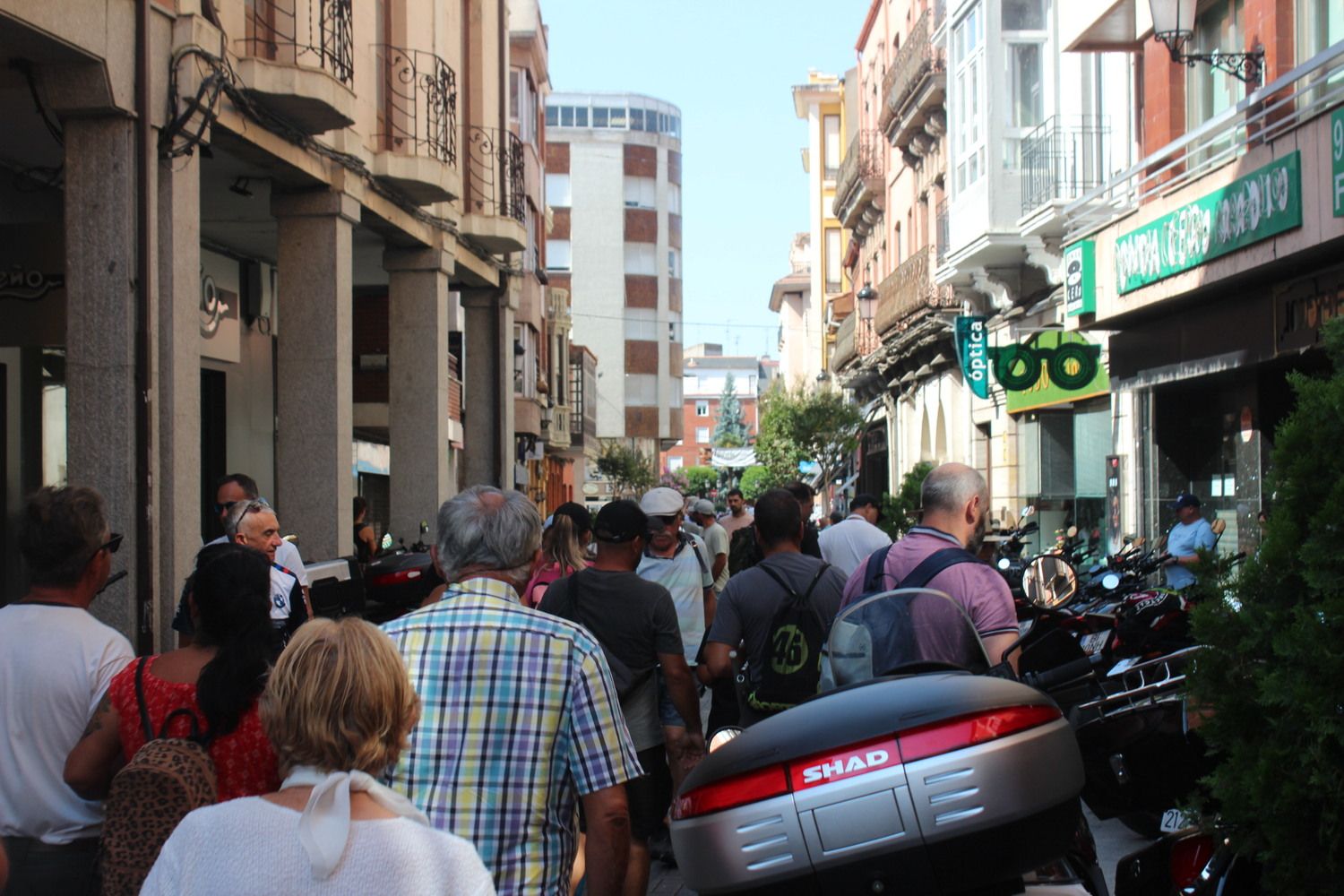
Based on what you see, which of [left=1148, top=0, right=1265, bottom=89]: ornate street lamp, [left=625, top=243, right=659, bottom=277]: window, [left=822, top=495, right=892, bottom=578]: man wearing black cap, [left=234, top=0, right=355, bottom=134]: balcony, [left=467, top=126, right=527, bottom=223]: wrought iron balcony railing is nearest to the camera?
[left=822, top=495, right=892, bottom=578]: man wearing black cap

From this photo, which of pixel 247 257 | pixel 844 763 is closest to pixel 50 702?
pixel 844 763

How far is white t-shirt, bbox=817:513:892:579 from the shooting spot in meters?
10.7

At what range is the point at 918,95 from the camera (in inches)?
1283

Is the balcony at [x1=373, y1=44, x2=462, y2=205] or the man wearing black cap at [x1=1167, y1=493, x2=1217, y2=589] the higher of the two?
the balcony at [x1=373, y1=44, x2=462, y2=205]

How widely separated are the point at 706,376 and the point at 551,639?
175 meters

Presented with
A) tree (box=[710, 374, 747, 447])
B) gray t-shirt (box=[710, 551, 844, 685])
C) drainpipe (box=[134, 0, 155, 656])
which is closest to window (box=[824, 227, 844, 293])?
drainpipe (box=[134, 0, 155, 656])

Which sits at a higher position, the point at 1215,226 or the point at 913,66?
the point at 913,66

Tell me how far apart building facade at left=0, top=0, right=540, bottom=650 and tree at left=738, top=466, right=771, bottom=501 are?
123 ft

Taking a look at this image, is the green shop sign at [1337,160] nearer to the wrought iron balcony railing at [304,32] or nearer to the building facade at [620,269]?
the wrought iron balcony railing at [304,32]

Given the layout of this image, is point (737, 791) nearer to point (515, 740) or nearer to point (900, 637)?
point (515, 740)

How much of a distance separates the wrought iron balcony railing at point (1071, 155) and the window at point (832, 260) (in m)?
39.6

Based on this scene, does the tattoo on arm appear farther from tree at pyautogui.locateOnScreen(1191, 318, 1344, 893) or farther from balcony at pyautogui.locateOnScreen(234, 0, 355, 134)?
balcony at pyautogui.locateOnScreen(234, 0, 355, 134)

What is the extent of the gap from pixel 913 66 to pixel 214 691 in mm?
30871

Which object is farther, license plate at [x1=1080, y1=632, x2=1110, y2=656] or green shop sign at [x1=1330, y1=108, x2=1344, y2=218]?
green shop sign at [x1=1330, y1=108, x2=1344, y2=218]
